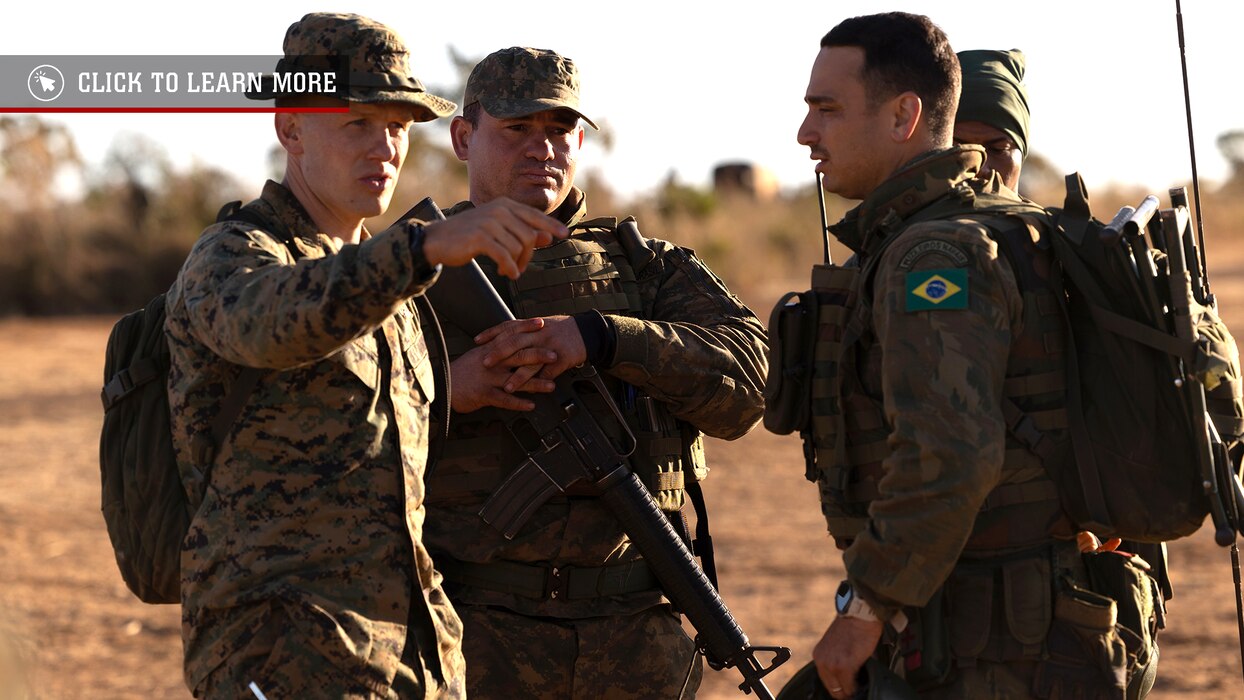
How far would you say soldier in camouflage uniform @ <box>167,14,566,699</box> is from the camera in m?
2.67

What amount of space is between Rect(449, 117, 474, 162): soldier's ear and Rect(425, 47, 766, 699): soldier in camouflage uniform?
1cm

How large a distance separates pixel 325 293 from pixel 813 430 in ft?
4.27

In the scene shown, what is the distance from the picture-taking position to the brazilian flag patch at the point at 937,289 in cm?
302

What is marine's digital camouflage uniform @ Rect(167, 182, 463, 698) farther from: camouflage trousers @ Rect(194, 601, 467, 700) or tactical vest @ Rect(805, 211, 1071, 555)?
tactical vest @ Rect(805, 211, 1071, 555)

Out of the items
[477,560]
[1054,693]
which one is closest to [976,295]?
[1054,693]

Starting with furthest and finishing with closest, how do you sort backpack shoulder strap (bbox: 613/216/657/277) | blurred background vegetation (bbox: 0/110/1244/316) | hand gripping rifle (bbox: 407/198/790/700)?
blurred background vegetation (bbox: 0/110/1244/316), backpack shoulder strap (bbox: 613/216/657/277), hand gripping rifle (bbox: 407/198/790/700)

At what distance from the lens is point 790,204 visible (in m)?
34.4

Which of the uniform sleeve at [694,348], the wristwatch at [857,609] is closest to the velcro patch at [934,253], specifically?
the wristwatch at [857,609]

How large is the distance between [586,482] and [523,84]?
1.14m

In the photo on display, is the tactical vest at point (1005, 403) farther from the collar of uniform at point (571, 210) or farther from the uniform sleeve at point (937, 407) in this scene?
the collar of uniform at point (571, 210)

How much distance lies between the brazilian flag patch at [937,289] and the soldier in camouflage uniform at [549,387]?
1.11 m

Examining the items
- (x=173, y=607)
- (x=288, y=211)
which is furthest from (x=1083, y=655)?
(x=173, y=607)

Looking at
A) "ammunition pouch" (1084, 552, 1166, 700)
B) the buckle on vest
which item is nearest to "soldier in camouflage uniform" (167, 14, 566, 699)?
the buckle on vest

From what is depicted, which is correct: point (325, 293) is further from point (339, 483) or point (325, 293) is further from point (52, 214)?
point (52, 214)
